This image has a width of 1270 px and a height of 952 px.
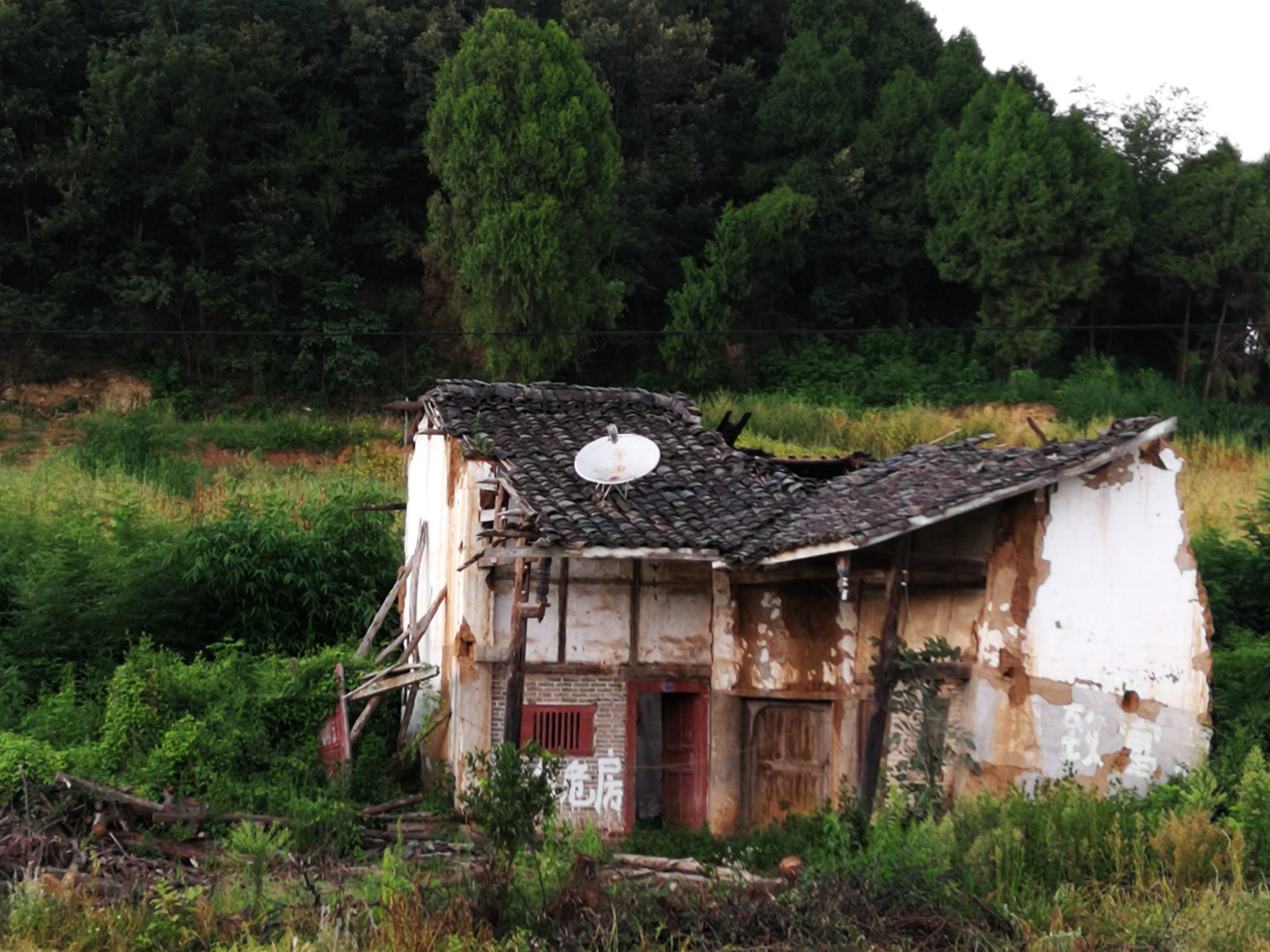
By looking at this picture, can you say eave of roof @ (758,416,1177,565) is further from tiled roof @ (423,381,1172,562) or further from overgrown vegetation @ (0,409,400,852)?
overgrown vegetation @ (0,409,400,852)

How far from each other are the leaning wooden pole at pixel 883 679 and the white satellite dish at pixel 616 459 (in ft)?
7.80

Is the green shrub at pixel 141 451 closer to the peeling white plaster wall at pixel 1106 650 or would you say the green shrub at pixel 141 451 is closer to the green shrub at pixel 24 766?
the green shrub at pixel 24 766

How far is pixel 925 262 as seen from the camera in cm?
3506

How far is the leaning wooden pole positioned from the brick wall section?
2.73 meters

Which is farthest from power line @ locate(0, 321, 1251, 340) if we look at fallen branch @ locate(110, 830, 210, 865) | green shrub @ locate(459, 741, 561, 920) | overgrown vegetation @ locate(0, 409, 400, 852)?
green shrub @ locate(459, 741, 561, 920)

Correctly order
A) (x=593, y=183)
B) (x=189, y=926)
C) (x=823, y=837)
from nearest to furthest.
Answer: (x=189, y=926), (x=823, y=837), (x=593, y=183)

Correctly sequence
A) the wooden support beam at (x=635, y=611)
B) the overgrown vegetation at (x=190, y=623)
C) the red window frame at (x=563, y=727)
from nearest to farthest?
the overgrown vegetation at (x=190, y=623), the red window frame at (x=563, y=727), the wooden support beam at (x=635, y=611)

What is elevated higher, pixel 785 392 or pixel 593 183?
pixel 593 183

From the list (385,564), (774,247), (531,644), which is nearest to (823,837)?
(531,644)

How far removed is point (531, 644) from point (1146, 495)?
566 cm

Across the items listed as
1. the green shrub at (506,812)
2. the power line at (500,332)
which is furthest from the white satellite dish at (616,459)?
the power line at (500,332)

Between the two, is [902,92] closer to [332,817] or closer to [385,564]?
[385,564]

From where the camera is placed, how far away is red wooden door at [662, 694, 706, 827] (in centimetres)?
1390

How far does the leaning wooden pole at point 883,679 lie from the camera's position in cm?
1176
